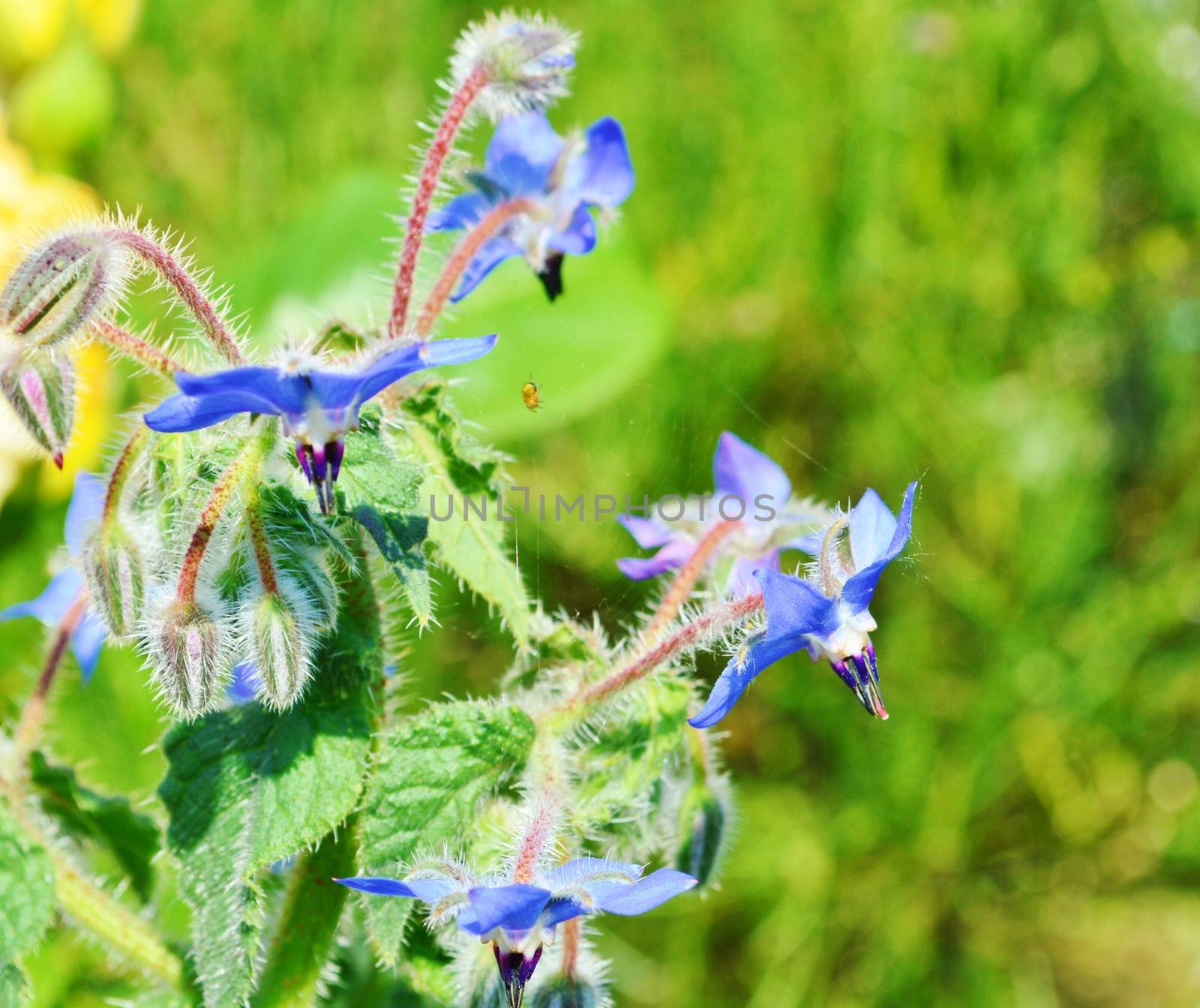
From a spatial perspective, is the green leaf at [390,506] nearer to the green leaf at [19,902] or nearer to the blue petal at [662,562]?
the blue petal at [662,562]

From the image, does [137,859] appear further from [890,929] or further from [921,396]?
[921,396]

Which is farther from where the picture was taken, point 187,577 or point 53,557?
point 53,557

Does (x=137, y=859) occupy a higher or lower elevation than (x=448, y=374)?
lower

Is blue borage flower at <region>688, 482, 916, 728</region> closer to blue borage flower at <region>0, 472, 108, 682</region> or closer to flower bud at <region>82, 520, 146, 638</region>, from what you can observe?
flower bud at <region>82, 520, 146, 638</region>

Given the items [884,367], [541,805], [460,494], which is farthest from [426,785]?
[884,367]

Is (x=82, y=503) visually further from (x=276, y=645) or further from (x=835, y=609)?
(x=835, y=609)

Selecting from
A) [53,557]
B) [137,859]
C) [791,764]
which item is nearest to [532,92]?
[53,557]

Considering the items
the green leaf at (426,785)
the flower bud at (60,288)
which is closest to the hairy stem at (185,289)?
the flower bud at (60,288)

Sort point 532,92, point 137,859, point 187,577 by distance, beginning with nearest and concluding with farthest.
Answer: point 187,577, point 532,92, point 137,859
